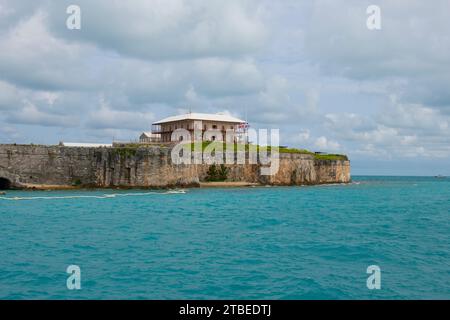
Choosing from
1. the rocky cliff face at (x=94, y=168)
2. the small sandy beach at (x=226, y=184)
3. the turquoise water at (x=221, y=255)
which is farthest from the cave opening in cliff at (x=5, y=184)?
the turquoise water at (x=221, y=255)

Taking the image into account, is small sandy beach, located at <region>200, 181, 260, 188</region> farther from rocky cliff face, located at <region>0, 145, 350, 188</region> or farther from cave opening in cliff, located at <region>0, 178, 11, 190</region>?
cave opening in cliff, located at <region>0, 178, 11, 190</region>

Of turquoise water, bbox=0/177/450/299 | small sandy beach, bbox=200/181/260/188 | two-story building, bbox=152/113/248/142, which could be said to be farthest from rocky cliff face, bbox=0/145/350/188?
turquoise water, bbox=0/177/450/299

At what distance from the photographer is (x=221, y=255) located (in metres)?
17.3

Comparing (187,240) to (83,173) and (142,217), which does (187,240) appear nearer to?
(142,217)

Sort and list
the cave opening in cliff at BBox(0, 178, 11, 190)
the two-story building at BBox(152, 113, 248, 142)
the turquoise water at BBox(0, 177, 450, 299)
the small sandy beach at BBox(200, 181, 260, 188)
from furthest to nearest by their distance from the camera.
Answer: the two-story building at BBox(152, 113, 248, 142) < the small sandy beach at BBox(200, 181, 260, 188) < the cave opening in cliff at BBox(0, 178, 11, 190) < the turquoise water at BBox(0, 177, 450, 299)

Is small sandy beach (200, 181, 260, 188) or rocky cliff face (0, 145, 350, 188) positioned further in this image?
small sandy beach (200, 181, 260, 188)

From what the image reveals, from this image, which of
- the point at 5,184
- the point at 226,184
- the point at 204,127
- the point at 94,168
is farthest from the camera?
the point at 204,127

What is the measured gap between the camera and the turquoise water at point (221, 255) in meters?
12.8

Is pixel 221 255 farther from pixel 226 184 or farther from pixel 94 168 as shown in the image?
pixel 226 184

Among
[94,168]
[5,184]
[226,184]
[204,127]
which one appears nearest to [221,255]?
[94,168]

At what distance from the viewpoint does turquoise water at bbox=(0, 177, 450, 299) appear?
42.0ft

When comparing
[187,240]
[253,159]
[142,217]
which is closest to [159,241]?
[187,240]

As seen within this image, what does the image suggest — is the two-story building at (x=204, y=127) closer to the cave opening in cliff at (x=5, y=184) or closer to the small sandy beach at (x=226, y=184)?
the small sandy beach at (x=226, y=184)
